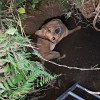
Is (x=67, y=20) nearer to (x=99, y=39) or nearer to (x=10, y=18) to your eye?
(x=99, y=39)

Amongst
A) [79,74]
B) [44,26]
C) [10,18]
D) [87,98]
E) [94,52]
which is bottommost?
[87,98]

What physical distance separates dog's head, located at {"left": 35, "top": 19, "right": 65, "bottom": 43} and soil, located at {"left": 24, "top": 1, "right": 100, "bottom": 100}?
0.38 ft

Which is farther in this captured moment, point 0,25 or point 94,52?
point 94,52

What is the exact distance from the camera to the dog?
2492 mm

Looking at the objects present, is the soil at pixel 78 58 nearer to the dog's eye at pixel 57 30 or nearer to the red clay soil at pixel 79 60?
the red clay soil at pixel 79 60

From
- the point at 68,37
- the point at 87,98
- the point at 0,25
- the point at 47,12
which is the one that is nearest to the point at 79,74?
the point at 87,98

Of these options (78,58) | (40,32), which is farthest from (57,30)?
(78,58)

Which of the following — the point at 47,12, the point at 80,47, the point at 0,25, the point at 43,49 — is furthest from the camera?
the point at 80,47

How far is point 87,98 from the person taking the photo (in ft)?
8.69

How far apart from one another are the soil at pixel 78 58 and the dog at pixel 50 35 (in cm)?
13

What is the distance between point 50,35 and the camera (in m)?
2.55

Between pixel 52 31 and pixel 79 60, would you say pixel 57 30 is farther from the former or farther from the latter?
pixel 79 60

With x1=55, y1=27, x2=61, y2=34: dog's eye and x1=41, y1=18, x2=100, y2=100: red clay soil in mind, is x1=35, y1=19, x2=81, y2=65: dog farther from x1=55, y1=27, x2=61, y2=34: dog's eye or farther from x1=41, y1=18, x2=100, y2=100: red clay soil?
x1=41, y1=18, x2=100, y2=100: red clay soil

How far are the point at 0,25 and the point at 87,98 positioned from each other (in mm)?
2147
